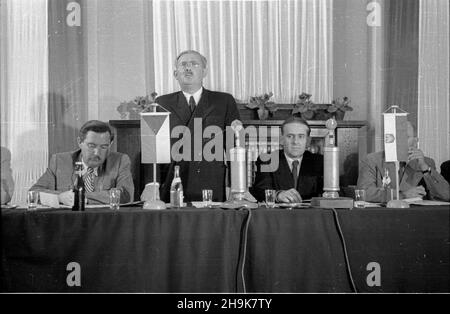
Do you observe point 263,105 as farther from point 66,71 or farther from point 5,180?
point 5,180

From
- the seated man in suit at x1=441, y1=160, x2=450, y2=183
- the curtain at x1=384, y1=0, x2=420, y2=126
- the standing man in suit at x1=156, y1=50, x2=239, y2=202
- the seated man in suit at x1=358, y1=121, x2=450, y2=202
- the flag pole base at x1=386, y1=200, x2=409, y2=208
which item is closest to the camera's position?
the flag pole base at x1=386, y1=200, x2=409, y2=208

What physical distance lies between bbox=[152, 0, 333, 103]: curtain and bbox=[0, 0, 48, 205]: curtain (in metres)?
1.10

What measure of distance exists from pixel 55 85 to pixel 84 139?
160cm

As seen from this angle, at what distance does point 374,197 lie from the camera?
2764 millimetres

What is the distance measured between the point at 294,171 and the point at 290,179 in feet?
0.18

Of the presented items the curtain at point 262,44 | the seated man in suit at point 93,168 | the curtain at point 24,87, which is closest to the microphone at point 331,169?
Result: the seated man in suit at point 93,168

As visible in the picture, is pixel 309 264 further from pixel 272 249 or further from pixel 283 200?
pixel 283 200

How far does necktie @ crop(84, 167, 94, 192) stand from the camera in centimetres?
290

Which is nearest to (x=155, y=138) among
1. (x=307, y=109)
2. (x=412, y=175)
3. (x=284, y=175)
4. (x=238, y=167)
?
(x=238, y=167)

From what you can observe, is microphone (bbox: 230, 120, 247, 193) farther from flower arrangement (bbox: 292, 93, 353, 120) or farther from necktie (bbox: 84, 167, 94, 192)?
flower arrangement (bbox: 292, 93, 353, 120)

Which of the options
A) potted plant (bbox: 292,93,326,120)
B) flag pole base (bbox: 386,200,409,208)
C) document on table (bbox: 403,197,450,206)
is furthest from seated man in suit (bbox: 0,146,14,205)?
potted plant (bbox: 292,93,326,120)

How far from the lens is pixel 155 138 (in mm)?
2332

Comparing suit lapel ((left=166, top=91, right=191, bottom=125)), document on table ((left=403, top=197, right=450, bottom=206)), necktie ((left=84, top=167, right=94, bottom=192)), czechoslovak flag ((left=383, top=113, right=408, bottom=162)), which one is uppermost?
suit lapel ((left=166, top=91, right=191, bottom=125))
